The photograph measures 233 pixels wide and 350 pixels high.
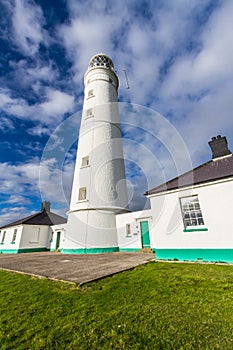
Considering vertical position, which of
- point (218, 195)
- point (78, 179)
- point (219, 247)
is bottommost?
point (219, 247)

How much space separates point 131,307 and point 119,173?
11.5 metres

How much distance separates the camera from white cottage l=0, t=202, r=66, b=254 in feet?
55.3

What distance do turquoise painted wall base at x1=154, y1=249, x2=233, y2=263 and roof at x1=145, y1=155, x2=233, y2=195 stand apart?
272 cm

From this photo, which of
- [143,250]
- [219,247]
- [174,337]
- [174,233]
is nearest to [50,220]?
[143,250]

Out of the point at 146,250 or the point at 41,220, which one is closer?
the point at 146,250

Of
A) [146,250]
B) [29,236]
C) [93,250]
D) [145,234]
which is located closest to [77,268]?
[93,250]

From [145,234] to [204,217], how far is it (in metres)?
5.55

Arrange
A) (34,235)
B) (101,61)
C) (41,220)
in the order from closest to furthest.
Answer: (34,235), (101,61), (41,220)

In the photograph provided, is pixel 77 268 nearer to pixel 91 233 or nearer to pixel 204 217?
pixel 204 217

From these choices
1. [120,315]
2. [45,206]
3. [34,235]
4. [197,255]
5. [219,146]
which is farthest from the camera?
[45,206]

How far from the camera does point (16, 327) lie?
7.54ft

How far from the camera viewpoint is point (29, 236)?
56.6ft

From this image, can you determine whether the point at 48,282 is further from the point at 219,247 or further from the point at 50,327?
the point at 219,247

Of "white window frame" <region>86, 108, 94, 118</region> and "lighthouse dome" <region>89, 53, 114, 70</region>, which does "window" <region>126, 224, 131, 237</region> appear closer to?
"white window frame" <region>86, 108, 94, 118</region>
